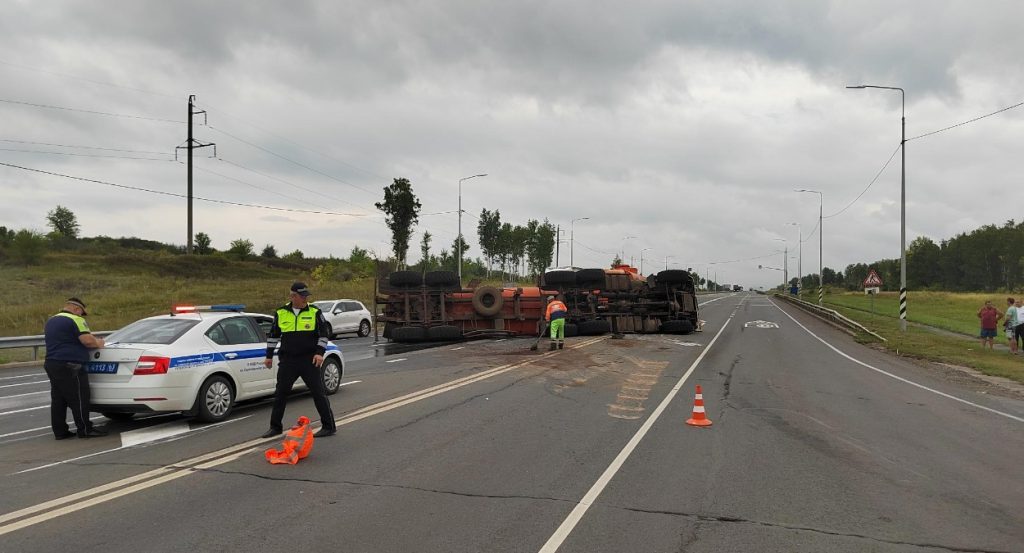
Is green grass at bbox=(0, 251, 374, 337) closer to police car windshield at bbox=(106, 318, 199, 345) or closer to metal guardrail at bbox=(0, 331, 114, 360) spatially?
metal guardrail at bbox=(0, 331, 114, 360)

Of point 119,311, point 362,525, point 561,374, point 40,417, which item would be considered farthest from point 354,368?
point 119,311

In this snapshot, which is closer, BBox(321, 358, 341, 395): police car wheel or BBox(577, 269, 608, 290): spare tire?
BBox(321, 358, 341, 395): police car wheel

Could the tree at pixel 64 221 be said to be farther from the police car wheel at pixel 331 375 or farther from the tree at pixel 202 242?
the police car wheel at pixel 331 375

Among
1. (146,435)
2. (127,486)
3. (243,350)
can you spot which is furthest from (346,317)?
(127,486)

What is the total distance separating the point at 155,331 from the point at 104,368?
756mm

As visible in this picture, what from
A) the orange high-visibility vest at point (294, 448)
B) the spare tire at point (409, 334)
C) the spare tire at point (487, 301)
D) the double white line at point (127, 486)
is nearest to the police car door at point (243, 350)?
the double white line at point (127, 486)

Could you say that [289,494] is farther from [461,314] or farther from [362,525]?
[461,314]

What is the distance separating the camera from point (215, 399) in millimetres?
8531

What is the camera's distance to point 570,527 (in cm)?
476

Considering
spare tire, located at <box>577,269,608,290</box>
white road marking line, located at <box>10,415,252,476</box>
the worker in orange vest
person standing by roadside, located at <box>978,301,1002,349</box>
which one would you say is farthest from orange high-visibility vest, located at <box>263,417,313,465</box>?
person standing by roadside, located at <box>978,301,1002,349</box>

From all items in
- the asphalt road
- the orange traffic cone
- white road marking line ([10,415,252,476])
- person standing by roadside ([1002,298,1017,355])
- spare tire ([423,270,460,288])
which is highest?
spare tire ([423,270,460,288])

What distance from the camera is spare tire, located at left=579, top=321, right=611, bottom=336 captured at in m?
23.9

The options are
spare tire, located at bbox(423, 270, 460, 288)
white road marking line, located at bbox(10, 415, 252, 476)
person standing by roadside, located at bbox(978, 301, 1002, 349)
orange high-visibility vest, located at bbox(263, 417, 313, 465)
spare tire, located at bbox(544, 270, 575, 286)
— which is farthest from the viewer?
spare tire, located at bbox(544, 270, 575, 286)

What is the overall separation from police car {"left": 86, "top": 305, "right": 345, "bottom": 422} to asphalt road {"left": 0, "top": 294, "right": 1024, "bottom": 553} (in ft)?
1.20
